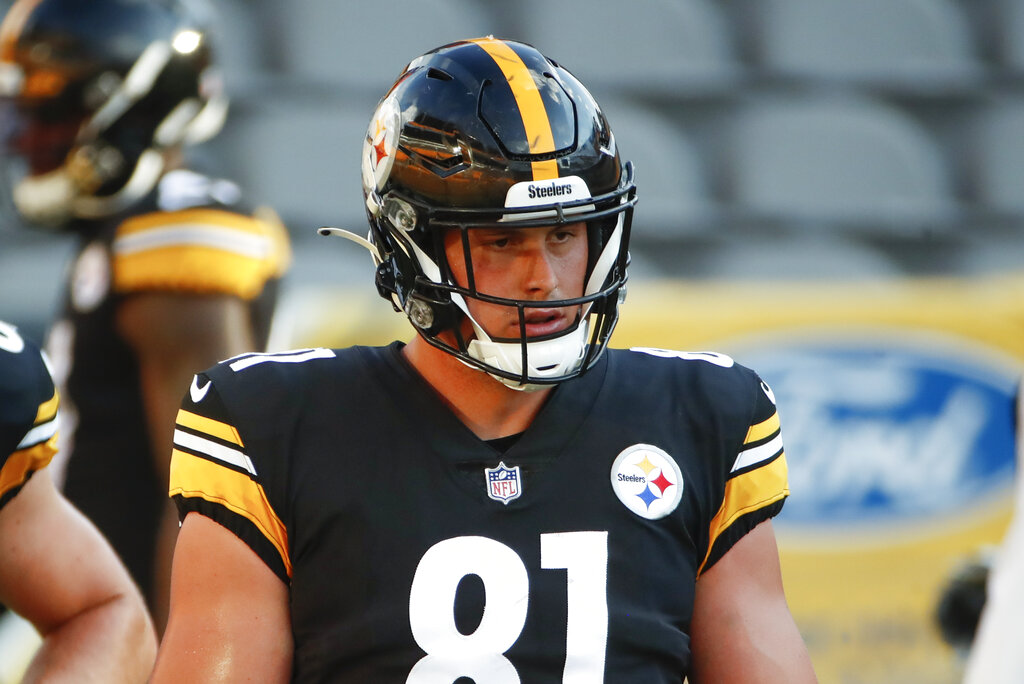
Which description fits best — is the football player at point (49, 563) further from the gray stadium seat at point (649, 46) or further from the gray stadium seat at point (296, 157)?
the gray stadium seat at point (649, 46)

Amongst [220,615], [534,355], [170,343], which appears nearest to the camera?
[220,615]

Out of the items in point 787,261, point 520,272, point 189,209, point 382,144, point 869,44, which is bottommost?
point 787,261

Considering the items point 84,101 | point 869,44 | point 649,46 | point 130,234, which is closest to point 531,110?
point 130,234

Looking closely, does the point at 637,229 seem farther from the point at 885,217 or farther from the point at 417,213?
the point at 417,213

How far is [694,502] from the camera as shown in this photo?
64.0 inches

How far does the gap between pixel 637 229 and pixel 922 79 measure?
1.64 metres

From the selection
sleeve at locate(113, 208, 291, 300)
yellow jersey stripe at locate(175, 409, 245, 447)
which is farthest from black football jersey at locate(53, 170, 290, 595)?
yellow jersey stripe at locate(175, 409, 245, 447)

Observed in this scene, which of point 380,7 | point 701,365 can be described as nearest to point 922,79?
point 380,7

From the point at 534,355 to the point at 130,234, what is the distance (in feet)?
5.26

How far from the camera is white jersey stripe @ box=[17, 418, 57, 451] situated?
1761 millimetres

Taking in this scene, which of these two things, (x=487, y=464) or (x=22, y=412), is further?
(x=22, y=412)

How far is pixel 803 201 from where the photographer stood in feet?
19.8

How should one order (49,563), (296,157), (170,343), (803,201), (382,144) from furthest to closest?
(803,201), (296,157), (170,343), (49,563), (382,144)

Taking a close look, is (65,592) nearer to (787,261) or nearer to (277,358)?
(277,358)
